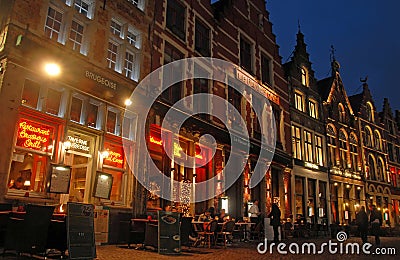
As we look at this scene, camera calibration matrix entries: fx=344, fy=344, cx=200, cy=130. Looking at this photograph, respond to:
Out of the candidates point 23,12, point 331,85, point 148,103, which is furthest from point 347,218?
point 23,12

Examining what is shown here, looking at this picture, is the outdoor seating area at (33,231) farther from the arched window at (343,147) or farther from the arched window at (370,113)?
the arched window at (370,113)

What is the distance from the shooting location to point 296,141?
23578 millimetres

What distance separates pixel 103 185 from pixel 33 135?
2.58 metres

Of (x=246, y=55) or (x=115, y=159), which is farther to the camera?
(x=246, y=55)

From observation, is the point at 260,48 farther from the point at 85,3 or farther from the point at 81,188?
the point at 81,188

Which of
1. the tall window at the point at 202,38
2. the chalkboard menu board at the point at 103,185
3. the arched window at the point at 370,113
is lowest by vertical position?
the chalkboard menu board at the point at 103,185

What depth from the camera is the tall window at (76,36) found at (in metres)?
10.5

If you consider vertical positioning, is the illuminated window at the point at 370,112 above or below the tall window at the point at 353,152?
above

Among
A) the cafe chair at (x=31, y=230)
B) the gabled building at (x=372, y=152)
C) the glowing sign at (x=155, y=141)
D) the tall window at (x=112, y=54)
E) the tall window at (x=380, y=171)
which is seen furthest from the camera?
the tall window at (x=380, y=171)

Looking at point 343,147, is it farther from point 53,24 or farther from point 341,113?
point 53,24

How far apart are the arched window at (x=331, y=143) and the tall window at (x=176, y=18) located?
15942mm
